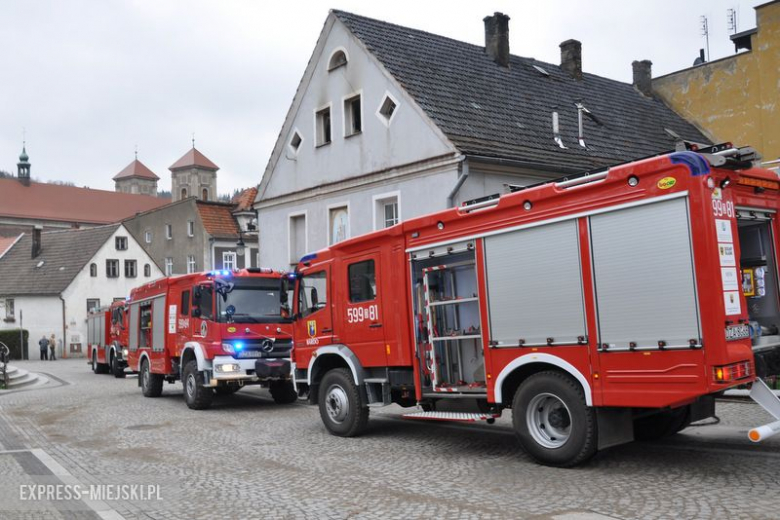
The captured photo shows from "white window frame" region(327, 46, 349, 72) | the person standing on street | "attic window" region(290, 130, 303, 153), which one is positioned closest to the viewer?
"white window frame" region(327, 46, 349, 72)

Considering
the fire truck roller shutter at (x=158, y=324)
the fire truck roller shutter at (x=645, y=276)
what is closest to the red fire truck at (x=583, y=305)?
the fire truck roller shutter at (x=645, y=276)

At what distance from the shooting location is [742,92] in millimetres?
25406

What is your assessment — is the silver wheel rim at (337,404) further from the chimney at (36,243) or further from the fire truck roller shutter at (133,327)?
the chimney at (36,243)

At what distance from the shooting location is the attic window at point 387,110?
2017 centimetres

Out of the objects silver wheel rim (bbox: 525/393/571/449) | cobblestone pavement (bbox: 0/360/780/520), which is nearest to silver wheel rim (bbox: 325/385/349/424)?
cobblestone pavement (bbox: 0/360/780/520)

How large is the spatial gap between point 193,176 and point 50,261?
56817mm

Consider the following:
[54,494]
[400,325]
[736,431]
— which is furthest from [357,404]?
[736,431]

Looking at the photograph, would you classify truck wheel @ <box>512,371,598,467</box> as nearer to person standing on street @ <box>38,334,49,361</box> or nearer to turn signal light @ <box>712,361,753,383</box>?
turn signal light @ <box>712,361,753,383</box>

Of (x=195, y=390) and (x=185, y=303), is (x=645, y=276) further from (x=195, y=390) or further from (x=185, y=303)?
(x=185, y=303)

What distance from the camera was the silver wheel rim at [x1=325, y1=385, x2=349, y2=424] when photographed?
10727 mm

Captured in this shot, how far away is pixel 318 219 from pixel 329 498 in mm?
16360

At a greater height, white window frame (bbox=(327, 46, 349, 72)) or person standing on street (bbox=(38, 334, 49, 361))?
white window frame (bbox=(327, 46, 349, 72))

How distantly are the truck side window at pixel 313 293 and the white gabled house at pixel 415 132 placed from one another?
6333 mm

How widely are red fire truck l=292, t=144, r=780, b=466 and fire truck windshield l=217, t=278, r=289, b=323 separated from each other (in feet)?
16.0
